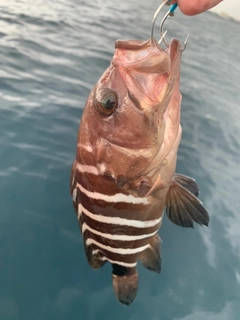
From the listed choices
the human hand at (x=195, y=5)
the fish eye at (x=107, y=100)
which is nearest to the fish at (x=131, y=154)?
the fish eye at (x=107, y=100)

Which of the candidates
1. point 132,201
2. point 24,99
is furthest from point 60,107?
point 132,201

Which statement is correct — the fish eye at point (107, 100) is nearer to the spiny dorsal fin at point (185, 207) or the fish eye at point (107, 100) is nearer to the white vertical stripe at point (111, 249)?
the spiny dorsal fin at point (185, 207)

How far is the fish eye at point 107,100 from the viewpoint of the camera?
5.88 feet

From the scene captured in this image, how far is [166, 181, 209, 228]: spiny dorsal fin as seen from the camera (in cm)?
208

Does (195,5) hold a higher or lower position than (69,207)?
higher

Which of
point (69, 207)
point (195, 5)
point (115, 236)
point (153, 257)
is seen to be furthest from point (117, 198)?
point (69, 207)

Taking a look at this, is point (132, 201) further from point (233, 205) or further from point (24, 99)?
point (24, 99)

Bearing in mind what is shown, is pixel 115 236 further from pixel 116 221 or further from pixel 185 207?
pixel 185 207

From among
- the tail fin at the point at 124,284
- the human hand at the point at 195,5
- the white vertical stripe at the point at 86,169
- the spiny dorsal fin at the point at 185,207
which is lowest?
the tail fin at the point at 124,284

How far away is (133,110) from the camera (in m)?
1.80

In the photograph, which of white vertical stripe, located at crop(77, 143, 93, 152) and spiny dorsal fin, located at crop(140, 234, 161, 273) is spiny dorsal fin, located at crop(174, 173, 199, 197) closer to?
spiny dorsal fin, located at crop(140, 234, 161, 273)

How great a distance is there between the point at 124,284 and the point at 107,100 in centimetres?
114

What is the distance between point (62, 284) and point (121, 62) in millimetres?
1971

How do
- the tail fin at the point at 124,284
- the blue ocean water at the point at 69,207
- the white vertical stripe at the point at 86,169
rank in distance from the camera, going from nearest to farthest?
the white vertical stripe at the point at 86,169 → the tail fin at the point at 124,284 → the blue ocean water at the point at 69,207
